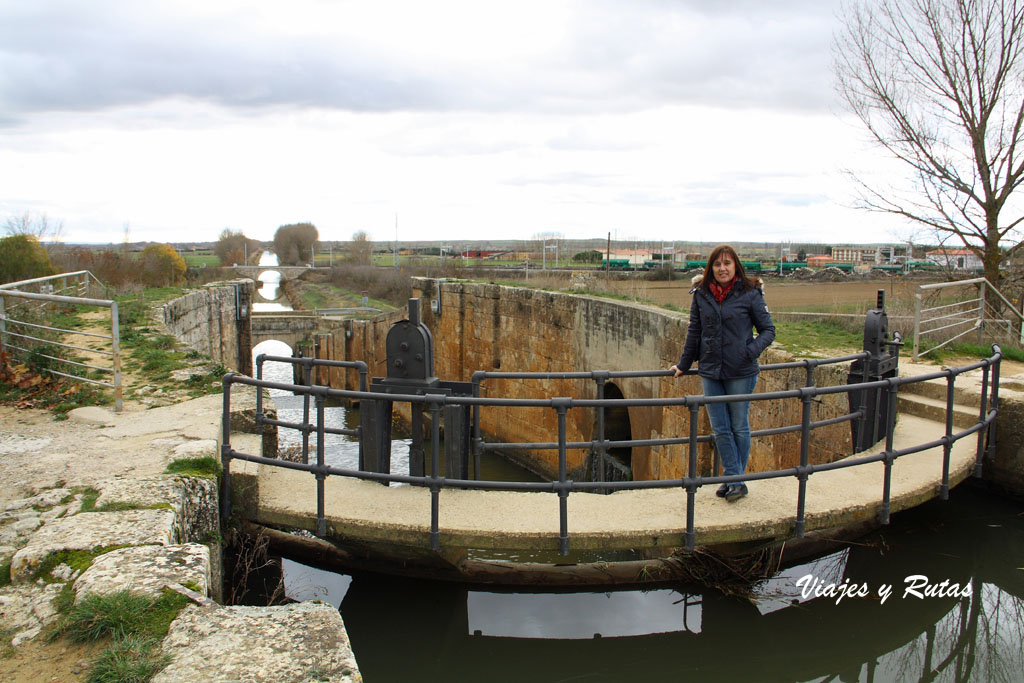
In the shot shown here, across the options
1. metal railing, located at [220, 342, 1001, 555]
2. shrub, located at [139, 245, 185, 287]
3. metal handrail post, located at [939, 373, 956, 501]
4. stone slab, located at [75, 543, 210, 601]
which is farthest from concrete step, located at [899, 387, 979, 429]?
shrub, located at [139, 245, 185, 287]

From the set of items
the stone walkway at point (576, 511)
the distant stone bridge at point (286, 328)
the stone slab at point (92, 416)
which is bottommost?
the distant stone bridge at point (286, 328)

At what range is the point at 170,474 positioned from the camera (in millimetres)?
4863

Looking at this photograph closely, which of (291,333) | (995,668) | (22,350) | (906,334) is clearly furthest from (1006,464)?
(291,333)

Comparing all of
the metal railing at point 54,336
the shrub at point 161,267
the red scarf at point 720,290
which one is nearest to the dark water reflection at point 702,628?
the red scarf at point 720,290

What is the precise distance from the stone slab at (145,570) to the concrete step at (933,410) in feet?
20.3

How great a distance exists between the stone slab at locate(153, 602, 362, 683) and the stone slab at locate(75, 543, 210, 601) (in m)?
0.25

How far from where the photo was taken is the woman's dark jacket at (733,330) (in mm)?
4852

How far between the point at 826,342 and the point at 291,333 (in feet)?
122

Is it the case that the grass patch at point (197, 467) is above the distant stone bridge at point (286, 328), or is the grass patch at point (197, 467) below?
above

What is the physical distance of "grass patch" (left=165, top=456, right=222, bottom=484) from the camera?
4.94 m

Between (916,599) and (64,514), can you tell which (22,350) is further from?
(916,599)

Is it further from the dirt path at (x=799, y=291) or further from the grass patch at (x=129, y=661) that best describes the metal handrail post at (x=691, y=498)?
the dirt path at (x=799, y=291)

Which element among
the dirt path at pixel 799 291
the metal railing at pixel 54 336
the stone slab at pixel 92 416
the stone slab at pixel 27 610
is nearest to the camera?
the stone slab at pixel 27 610

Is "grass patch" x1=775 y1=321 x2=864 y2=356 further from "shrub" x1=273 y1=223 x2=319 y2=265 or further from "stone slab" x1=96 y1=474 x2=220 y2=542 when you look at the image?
"shrub" x1=273 y1=223 x2=319 y2=265
